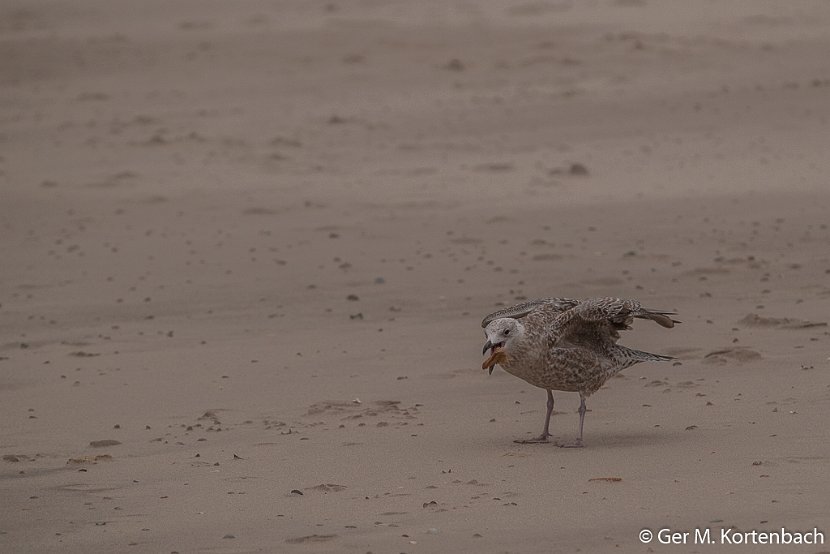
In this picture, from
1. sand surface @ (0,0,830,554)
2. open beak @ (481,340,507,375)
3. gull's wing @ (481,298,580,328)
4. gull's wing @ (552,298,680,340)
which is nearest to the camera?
sand surface @ (0,0,830,554)

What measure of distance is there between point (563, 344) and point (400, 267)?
209 inches

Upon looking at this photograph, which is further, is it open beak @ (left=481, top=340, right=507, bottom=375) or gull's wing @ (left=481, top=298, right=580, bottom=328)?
gull's wing @ (left=481, top=298, right=580, bottom=328)

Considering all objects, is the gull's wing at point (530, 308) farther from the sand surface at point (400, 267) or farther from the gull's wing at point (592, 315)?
the sand surface at point (400, 267)

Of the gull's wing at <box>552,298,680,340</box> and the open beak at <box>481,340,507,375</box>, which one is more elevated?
the gull's wing at <box>552,298,680,340</box>

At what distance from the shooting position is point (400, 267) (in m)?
12.9

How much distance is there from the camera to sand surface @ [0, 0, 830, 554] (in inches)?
264

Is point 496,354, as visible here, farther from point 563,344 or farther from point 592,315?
point 592,315

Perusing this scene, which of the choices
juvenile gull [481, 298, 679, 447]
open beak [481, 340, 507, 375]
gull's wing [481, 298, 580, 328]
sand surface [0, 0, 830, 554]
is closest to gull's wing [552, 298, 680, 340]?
juvenile gull [481, 298, 679, 447]

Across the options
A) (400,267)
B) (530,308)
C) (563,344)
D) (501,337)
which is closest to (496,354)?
(501,337)

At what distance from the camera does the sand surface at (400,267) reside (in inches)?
264

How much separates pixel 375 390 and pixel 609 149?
10156 millimetres

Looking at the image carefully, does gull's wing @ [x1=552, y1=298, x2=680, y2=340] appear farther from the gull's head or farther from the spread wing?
the gull's head

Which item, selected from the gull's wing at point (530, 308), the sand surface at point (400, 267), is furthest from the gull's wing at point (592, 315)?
the sand surface at point (400, 267)

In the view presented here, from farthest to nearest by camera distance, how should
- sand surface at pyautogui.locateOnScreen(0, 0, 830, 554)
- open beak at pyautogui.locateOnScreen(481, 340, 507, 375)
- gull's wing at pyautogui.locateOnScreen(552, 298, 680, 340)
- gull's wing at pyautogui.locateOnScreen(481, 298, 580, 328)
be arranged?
gull's wing at pyautogui.locateOnScreen(481, 298, 580, 328) → gull's wing at pyautogui.locateOnScreen(552, 298, 680, 340) → open beak at pyautogui.locateOnScreen(481, 340, 507, 375) → sand surface at pyautogui.locateOnScreen(0, 0, 830, 554)
